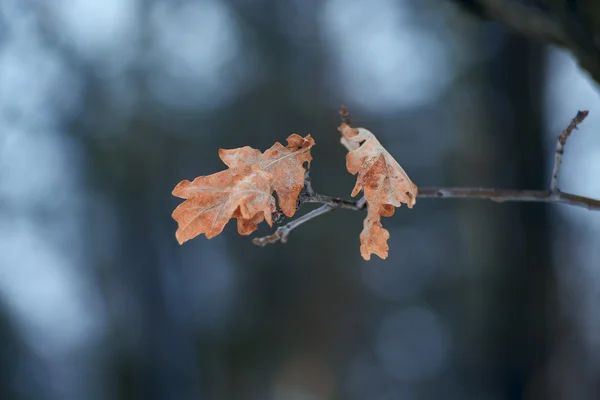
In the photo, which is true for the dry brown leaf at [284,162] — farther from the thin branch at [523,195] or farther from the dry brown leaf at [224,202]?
the thin branch at [523,195]

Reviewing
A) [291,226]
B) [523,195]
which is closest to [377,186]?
[291,226]

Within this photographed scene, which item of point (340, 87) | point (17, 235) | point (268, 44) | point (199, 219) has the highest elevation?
point (268, 44)

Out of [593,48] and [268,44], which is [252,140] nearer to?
[268,44]

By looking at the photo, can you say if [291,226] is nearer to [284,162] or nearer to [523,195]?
[284,162]

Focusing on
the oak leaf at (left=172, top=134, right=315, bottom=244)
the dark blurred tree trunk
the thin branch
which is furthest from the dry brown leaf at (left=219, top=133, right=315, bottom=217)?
the dark blurred tree trunk

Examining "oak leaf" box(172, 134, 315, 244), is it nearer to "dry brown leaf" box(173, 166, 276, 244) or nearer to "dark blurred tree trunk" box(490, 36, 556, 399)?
"dry brown leaf" box(173, 166, 276, 244)

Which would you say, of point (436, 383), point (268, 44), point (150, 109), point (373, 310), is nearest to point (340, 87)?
point (268, 44)
